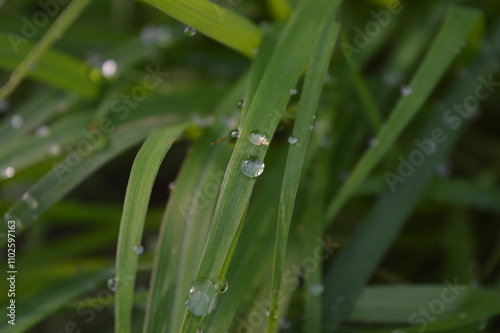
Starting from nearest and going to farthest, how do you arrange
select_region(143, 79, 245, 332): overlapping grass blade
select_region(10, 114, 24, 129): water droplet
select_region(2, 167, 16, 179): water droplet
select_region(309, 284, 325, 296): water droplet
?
select_region(143, 79, 245, 332): overlapping grass blade
select_region(309, 284, 325, 296): water droplet
select_region(2, 167, 16, 179): water droplet
select_region(10, 114, 24, 129): water droplet

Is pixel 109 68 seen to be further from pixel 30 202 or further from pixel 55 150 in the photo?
pixel 30 202

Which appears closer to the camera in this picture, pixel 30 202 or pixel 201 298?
pixel 201 298

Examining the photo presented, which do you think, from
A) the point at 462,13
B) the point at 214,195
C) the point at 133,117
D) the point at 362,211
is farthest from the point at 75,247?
the point at 462,13

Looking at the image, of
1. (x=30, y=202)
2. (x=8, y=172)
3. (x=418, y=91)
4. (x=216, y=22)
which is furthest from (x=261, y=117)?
(x=8, y=172)

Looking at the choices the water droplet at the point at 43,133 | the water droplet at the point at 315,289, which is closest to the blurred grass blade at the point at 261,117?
the water droplet at the point at 315,289

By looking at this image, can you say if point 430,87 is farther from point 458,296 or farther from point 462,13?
point 458,296

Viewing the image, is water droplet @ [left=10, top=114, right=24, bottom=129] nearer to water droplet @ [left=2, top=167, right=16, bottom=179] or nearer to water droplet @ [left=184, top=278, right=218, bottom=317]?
water droplet @ [left=2, top=167, right=16, bottom=179]

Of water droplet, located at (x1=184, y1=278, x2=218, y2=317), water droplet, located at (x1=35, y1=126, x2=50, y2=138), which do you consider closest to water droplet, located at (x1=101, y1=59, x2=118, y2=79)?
water droplet, located at (x1=35, y1=126, x2=50, y2=138)
